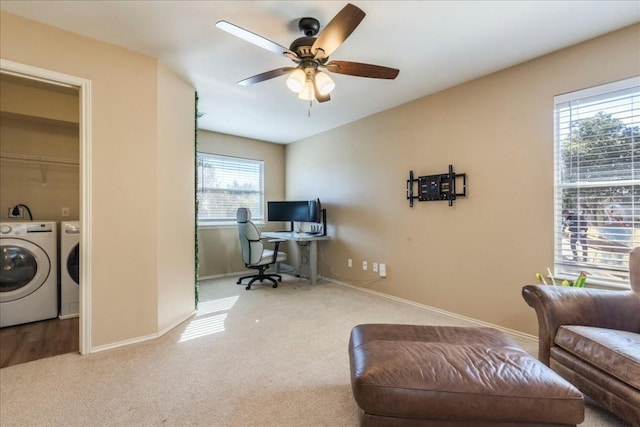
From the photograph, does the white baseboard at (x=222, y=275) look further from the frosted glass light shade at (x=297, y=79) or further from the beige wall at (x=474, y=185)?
the frosted glass light shade at (x=297, y=79)

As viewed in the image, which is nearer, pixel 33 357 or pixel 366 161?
pixel 33 357

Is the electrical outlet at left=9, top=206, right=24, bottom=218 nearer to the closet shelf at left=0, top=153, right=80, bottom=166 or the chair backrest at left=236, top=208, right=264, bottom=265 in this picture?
the closet shelf at left=0, top=153, right=80, bottom=166

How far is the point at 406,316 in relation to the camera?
9.78ft

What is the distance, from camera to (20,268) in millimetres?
2729

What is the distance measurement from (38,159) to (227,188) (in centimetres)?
233

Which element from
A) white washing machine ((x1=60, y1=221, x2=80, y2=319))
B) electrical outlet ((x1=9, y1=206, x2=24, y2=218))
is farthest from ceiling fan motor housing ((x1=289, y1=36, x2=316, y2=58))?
electrical outlet ((x1=9, y1=206, x2=24, y2=218))

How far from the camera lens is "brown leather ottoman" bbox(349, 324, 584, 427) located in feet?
3.70

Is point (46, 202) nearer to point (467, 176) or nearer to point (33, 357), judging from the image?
point (33, 357)

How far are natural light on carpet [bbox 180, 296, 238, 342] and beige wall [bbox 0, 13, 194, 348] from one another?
27cm

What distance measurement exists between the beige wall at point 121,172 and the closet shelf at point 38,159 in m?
1.59

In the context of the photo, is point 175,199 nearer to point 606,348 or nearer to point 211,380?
point 211,380

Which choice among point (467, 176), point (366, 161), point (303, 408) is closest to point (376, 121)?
point (366, 161)

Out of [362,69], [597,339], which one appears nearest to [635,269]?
[597,339]

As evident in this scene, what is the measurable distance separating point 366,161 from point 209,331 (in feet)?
9.21
